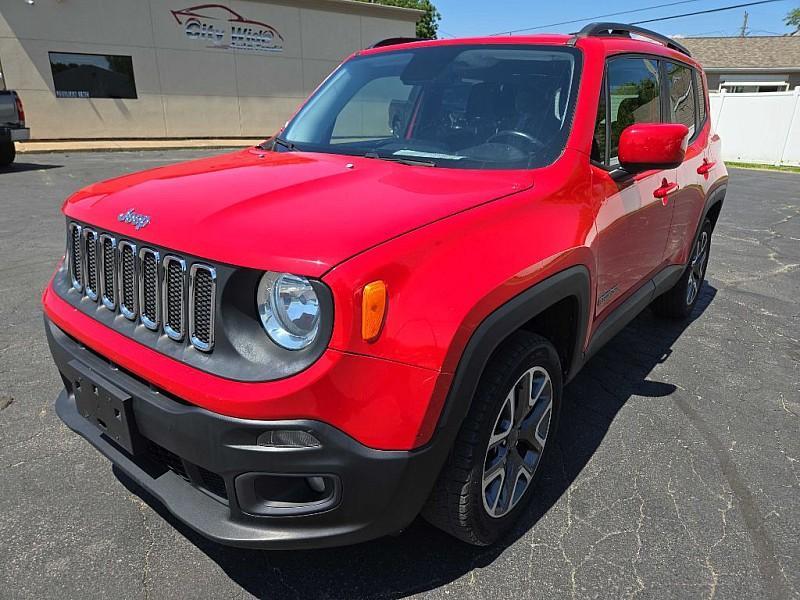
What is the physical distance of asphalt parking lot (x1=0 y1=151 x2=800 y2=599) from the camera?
6.93 feet

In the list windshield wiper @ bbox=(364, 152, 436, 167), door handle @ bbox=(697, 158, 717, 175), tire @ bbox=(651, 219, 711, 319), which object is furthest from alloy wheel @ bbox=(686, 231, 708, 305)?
windshield wiper @ bbox=(364, 152, 436, 167)

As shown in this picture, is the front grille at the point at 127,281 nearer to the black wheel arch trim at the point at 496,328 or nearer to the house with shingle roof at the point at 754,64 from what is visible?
the black wheel arch trim at the point at 496,328

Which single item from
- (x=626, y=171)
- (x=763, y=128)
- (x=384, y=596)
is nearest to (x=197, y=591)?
(x=384, y=596)

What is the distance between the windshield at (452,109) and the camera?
257 centimetres

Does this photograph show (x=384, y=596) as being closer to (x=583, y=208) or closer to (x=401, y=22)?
(x=583, y=208)

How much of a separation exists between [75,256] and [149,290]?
63 cm

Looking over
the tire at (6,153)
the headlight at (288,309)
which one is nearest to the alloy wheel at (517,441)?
the headlight at (288,309)

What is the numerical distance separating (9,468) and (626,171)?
3.09 metres

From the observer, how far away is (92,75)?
62.9 feet

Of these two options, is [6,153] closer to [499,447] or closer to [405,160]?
[405,160]

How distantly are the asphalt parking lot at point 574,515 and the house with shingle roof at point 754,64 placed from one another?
30417mm

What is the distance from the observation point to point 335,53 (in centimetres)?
2316

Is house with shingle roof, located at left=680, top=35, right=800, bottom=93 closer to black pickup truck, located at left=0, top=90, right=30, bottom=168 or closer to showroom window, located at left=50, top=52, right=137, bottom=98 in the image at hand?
showroom window, located at left=50, top=52, right=137, bottom=98

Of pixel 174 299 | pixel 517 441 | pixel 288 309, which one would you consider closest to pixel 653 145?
pixel 517 441
